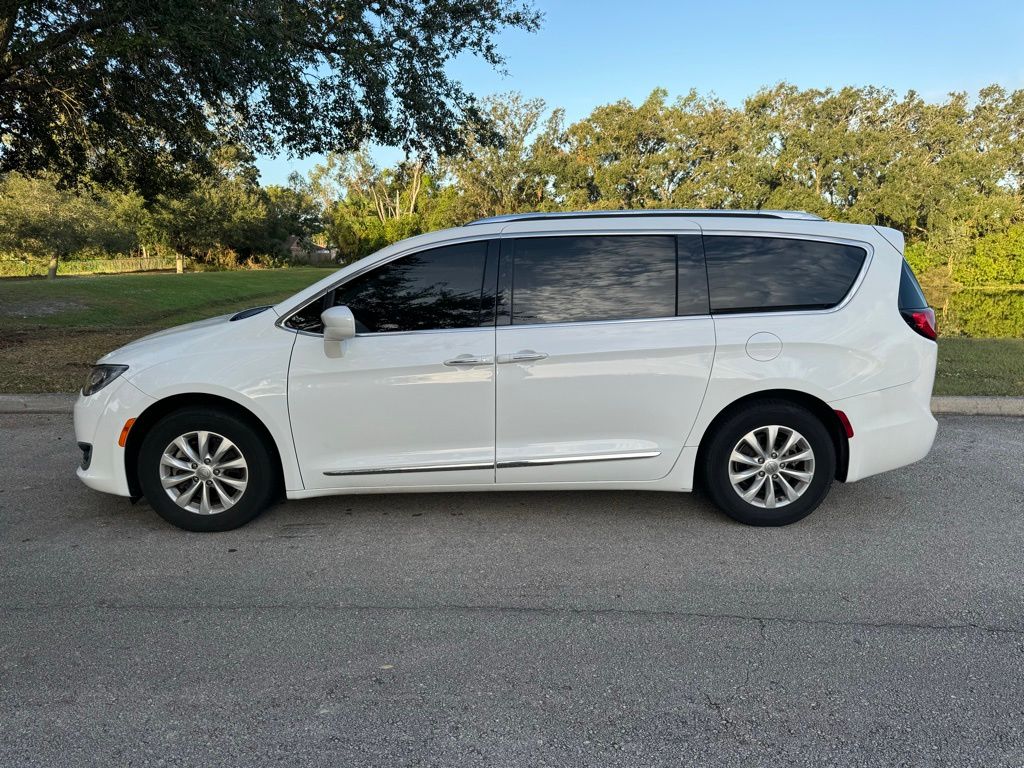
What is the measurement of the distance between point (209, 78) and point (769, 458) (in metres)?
8.99

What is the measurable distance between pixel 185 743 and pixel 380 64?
9905 millimetres

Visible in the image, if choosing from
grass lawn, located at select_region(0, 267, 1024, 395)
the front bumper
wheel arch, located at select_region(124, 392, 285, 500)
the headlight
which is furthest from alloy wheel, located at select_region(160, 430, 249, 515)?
grass lawn, located at select_region(0, 267, 1024, 395)

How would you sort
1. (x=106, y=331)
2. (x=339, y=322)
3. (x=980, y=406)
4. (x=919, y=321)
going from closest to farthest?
(x=339, y=322)
(x=919, y=321)
(x=980, y=406)
(x=106, y=331)

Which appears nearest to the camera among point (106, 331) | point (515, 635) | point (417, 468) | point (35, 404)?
point (515, 635)

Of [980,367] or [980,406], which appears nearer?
[980,406]

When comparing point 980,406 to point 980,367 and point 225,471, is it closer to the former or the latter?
point 980,367

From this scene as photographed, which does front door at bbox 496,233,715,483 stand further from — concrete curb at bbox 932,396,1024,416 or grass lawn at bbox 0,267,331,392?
grass lawn at bbox 0,267,331,392

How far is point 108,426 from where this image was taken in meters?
4.26

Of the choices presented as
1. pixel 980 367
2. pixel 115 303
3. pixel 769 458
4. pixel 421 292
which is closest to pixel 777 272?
pixel 769 458

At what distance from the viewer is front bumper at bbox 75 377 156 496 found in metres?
4.23

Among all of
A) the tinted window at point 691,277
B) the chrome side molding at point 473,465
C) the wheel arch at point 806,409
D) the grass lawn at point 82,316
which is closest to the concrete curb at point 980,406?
→ the wheel arch at point 806,409

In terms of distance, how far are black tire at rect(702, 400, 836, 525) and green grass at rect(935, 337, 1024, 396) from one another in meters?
4.49

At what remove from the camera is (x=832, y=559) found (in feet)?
12.9

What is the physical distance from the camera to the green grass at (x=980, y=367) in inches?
316
